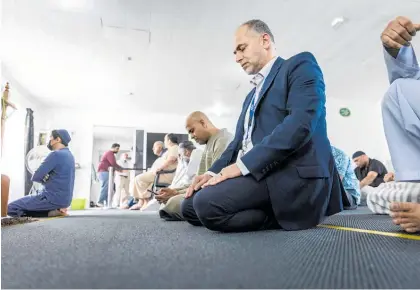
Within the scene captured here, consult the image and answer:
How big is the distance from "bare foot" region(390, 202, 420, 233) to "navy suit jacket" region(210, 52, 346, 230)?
0.30 meters

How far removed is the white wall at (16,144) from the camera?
5.40 m

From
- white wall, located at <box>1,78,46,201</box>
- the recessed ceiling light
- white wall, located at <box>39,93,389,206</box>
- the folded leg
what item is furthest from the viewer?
white wall, located at <box>39,93,389,206</box>

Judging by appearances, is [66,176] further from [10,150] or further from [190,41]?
[10,150]

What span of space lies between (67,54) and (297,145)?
14.0ft

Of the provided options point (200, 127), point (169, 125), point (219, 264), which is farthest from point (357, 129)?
point (219, 264)

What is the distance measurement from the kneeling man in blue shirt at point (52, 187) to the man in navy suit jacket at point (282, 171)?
2237mm

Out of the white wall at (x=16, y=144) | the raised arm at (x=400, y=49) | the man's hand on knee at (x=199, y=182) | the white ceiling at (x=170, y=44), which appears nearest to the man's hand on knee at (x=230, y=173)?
the man's hand on knee at (x=199, y=182)

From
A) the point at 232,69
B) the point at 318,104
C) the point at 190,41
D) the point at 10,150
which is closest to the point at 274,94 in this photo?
the point at 318,104

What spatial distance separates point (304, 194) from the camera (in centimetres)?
121

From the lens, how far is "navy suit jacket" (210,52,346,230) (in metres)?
1.18

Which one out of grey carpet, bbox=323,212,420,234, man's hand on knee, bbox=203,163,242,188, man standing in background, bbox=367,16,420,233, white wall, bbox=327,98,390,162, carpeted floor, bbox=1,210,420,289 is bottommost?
grey carpet, bbox=323,212,420,234

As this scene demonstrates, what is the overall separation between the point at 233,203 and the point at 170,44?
3.49 m

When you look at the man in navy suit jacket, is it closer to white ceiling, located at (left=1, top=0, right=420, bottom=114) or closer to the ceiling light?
white ceiling, located at (left=1, top=0, right=420, bottom=114)

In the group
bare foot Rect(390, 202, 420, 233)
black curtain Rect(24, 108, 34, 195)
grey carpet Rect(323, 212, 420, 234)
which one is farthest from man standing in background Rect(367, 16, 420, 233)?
black curtain Rect(24, 108, 34, 195)
